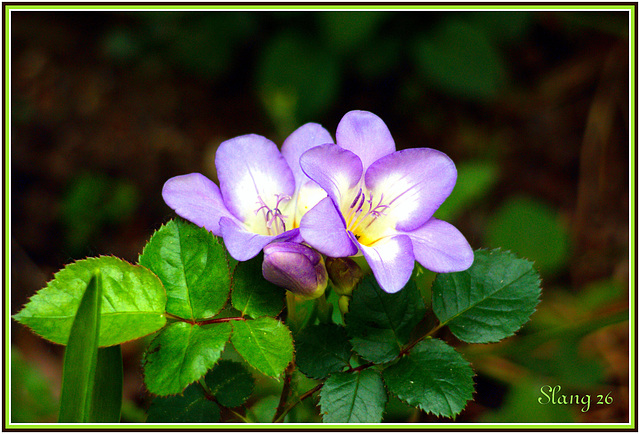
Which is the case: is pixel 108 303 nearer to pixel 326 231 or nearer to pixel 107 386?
pixel 107 386

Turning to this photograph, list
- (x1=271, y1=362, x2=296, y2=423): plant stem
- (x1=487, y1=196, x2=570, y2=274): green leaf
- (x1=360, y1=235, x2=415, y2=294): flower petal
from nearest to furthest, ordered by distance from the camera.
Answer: (x1=360, y1=235, x2=415, y2=294): flower petal, (x1=271, y1=362, x2=296, y2=423): plant stem, (x1=487, y1=196, x2=570, y2=274): green leaf

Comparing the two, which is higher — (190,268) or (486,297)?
(190,268)

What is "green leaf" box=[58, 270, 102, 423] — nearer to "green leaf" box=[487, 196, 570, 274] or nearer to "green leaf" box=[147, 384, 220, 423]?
"green leaf" box=[147, 384, 220, 423]

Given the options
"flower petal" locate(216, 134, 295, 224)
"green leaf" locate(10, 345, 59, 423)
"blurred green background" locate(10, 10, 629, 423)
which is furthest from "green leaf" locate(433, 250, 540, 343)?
"green leaf" locate(10, 345, 59, 423)

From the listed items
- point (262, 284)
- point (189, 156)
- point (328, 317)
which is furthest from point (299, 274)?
point (189, 156)

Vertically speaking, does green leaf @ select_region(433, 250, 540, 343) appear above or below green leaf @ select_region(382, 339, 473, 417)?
above

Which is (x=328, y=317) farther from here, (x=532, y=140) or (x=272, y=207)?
Answer: (x=532, y=140)

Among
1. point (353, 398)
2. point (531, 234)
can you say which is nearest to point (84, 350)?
point (353, 398)
